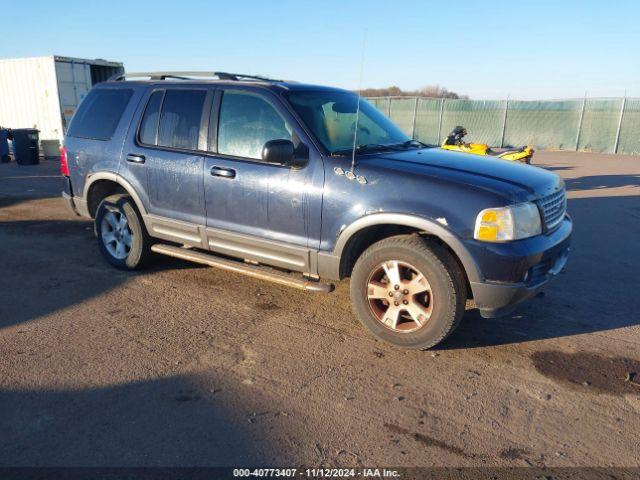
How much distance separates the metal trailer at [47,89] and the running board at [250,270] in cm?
1343

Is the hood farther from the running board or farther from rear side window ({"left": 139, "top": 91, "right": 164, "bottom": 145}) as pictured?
rear side window ({"left": 139, "top": 91, "right": 164, "bottom": 145})

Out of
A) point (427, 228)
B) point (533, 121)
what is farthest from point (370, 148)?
point (533, 121)

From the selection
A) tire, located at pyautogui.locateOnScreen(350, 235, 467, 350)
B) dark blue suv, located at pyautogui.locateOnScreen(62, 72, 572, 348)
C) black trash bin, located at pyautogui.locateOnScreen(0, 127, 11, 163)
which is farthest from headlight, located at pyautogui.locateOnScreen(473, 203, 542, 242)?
black trash bin, located at pyautogui.locateOnScreen(0, 127, 11, 163)

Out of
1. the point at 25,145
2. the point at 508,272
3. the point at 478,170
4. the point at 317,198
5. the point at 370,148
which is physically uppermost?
the point at 370,148

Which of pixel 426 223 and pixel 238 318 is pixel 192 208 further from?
pixel 426 223

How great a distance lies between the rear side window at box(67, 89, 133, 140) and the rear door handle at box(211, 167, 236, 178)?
155 cm

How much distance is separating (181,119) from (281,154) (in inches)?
57.6

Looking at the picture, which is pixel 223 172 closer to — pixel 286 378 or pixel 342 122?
pixel 342 122

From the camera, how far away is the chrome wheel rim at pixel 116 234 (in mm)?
5449

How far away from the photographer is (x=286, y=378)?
11.1 feet

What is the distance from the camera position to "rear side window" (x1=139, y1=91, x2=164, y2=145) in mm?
4992

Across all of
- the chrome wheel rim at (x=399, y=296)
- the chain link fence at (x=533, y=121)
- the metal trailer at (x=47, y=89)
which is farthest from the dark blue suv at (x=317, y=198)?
the chain link fence at (x=533, y=121)

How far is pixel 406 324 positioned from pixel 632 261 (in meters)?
3.83

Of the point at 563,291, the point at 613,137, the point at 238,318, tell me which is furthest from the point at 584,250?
the point at 613,137
